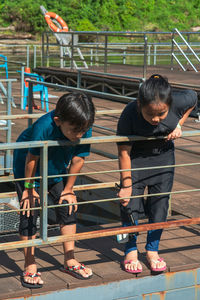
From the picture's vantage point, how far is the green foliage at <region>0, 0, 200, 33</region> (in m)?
43.8

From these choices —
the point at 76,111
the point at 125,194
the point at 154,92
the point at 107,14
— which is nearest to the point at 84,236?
the point at 125,194

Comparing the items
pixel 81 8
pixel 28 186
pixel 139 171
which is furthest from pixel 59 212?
pixel 81 8

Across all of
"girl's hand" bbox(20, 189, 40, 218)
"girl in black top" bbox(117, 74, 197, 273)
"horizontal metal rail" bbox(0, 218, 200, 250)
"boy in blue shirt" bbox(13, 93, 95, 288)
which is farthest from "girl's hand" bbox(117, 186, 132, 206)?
"girl's hand" bbox(20, 189, 40, 218)

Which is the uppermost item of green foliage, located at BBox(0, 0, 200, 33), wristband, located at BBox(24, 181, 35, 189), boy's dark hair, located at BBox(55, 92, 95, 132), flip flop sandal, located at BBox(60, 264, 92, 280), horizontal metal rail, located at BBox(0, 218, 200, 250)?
green foliage, located at BBox(0, 0, 200, 33)

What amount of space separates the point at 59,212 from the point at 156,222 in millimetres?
656

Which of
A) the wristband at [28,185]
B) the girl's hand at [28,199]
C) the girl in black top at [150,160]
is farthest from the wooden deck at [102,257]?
the wristband at [28,185]

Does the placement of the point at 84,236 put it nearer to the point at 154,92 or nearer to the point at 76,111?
the point at 76,111

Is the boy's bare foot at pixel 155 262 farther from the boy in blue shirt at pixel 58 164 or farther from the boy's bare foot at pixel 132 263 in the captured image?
the boy in blue shirt at pixel 58 164

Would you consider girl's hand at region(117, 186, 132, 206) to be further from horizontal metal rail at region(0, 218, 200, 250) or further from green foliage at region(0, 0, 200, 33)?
green foliage at region(0, 0, 200, 33)

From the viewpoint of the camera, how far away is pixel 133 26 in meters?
47.6

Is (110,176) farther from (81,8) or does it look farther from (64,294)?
(81,8)

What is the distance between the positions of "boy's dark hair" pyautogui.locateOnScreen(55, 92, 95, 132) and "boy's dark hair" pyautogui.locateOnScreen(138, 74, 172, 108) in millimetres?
312

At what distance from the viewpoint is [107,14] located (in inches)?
1845

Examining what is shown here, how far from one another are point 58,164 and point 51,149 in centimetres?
12
